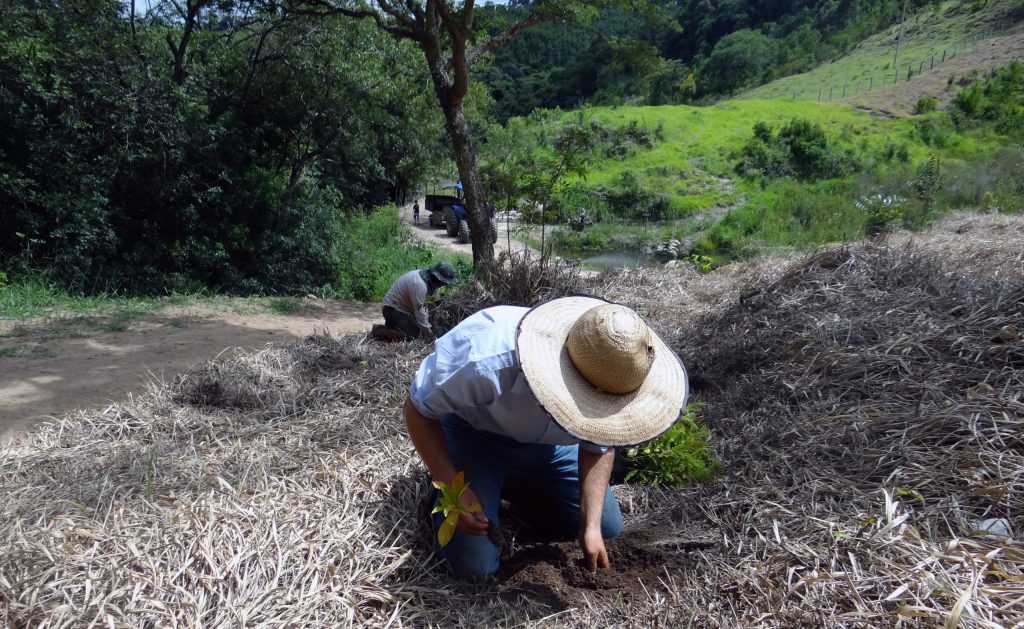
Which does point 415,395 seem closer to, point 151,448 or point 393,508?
point 393,508

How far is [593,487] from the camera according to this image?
6.23ft

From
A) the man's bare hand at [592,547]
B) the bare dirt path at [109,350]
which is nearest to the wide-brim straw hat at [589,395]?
the man's bare hand at [592,547]

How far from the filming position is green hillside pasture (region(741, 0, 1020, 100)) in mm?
38750

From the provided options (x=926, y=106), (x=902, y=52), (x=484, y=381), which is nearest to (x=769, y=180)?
(x=926, y=106)

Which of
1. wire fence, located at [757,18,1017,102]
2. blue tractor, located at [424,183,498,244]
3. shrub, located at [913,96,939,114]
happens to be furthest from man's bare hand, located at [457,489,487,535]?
wire fence, located at [757,18,1017,102]

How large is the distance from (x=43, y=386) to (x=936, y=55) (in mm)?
49293

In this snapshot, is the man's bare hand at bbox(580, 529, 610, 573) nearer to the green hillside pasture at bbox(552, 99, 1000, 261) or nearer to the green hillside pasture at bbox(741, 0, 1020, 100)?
the green hillside pasture at bbox(552, 99, 1000, 261)

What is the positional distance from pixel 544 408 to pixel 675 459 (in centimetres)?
119

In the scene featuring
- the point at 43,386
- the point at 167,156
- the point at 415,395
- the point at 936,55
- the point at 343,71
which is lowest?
the point at 43,386

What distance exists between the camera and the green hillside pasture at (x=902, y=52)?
3875cm

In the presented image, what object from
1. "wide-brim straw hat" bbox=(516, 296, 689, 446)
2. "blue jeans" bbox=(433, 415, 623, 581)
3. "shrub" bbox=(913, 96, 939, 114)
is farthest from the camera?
"shrub" bbox=(913, 96, 939, 114)

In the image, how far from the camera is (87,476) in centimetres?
254

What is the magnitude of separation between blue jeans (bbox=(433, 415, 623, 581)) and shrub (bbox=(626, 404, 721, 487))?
0.37 m

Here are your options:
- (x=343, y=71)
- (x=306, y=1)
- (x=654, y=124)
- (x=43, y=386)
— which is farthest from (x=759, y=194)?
(x=43, y=386)
